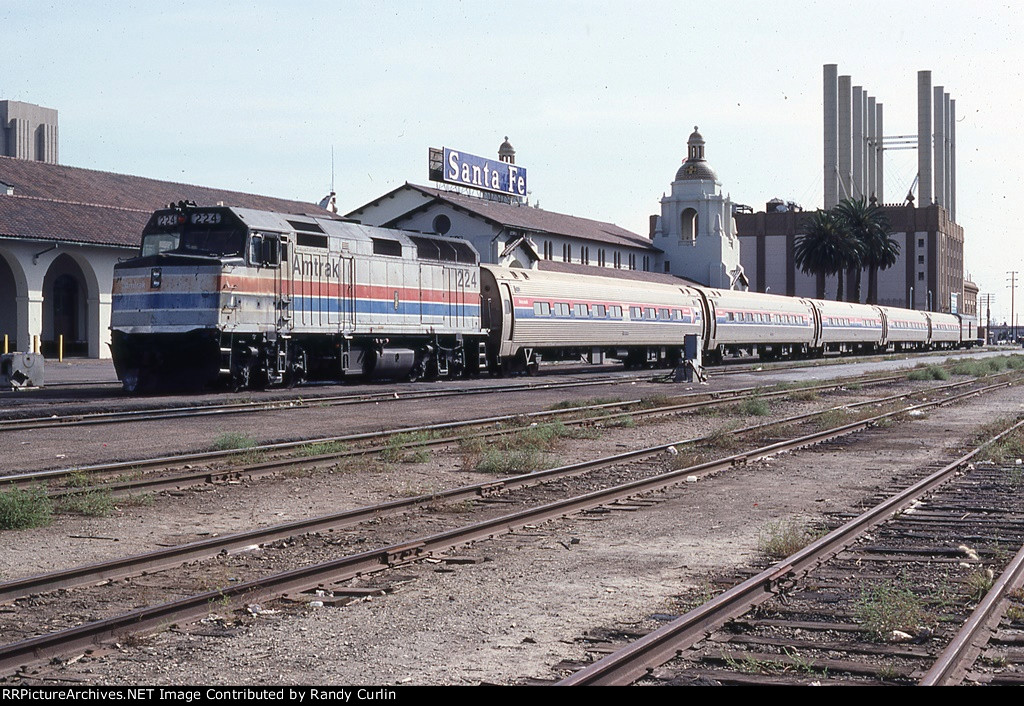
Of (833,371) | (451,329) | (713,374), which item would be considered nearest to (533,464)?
(451,329)

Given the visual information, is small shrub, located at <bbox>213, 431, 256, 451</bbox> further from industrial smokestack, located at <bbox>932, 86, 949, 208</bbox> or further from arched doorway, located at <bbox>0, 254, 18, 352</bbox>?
industrial smokestack, located at <bbox>932, 86, 949, 208</bbox>

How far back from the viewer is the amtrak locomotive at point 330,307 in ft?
80.0

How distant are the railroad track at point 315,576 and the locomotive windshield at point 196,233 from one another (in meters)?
13.5

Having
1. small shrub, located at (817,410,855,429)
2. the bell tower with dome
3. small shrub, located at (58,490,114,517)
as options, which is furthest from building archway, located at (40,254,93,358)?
the bell tower with dome

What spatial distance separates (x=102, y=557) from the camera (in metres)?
8.73

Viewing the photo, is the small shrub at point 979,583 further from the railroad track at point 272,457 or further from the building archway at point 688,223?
the building archway at point 688,223

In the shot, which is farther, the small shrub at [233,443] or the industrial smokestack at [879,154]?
the industrial smokestack at [879,154]

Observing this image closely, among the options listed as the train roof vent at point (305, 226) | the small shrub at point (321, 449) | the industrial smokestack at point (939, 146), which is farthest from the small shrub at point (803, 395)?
the industrial smokestack at point (939, 146)

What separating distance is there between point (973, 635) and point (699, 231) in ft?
284

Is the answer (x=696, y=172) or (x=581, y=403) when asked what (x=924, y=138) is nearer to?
(x=696, y=172)

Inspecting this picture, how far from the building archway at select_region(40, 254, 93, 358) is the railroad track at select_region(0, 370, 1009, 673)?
36.3 m

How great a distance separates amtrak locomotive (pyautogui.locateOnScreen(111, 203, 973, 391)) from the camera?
80.0 feet

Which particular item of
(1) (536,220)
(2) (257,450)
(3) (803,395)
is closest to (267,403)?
(2) (257,450)
